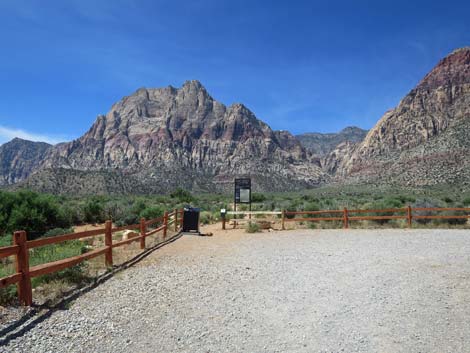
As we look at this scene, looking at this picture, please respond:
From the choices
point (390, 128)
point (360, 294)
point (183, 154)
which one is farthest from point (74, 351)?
point (183, 154)

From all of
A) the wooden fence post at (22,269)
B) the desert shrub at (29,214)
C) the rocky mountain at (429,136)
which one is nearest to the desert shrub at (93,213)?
the desert shrub at (29,214)

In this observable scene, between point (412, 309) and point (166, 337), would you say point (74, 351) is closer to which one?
point (166, 337)

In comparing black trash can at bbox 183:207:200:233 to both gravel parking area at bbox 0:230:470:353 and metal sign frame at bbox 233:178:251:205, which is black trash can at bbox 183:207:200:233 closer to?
metal sign frame at bbox 233:178:251:205

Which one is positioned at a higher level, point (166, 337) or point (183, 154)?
point (183, 154)

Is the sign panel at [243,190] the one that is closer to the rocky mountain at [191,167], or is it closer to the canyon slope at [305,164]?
the canyon slope at [305,164]

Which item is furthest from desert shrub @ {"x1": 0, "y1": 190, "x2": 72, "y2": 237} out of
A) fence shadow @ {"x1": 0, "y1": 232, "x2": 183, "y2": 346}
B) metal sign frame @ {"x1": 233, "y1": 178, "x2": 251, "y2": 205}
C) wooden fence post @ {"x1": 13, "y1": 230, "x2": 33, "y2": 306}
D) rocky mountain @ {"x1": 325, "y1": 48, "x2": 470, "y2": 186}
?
rocky mountain @ {"x1": 325, "y1": 48, "x2": 470, "y2": 186}

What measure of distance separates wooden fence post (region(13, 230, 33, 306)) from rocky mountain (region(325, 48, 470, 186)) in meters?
66.4

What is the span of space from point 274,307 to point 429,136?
325 feet

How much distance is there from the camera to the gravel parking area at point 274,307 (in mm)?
5332

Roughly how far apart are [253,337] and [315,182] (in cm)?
16118

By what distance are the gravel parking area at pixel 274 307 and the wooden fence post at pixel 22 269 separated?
672mm

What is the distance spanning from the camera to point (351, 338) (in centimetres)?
546

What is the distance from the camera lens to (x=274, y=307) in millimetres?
6965

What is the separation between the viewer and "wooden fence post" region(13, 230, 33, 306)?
21.7 ft
